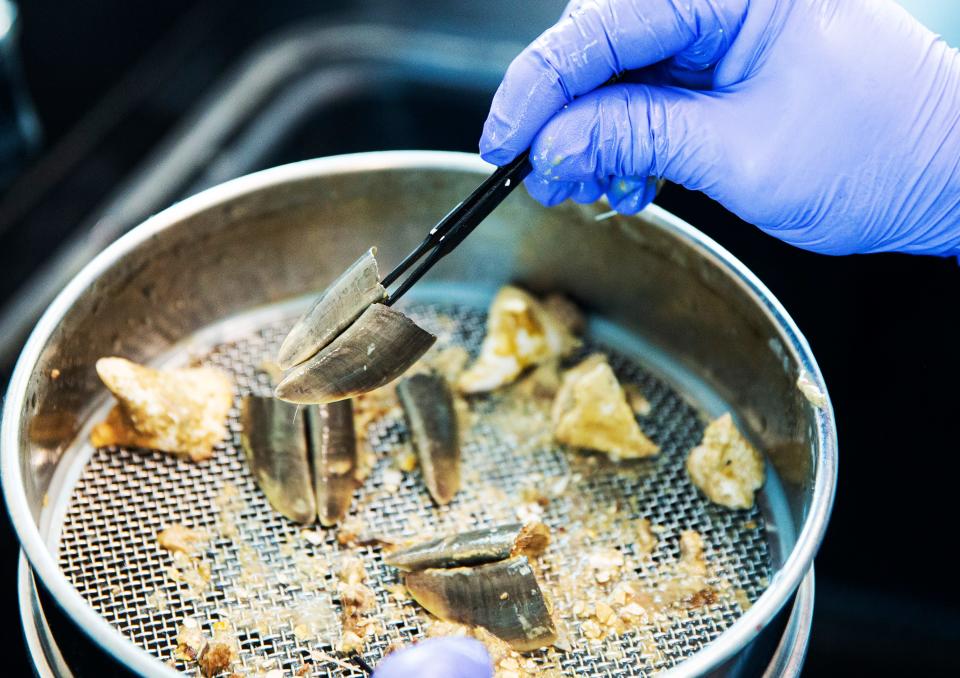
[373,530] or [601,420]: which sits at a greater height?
[601,420]

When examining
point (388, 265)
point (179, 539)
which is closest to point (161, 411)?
point (179, 539)

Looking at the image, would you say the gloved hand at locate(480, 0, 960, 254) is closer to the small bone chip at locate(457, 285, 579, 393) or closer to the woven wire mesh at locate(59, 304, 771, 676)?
the small bone chip at locate(457, 285, 579, 393)

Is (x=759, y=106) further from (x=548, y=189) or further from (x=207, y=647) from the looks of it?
(x=207, y=647)

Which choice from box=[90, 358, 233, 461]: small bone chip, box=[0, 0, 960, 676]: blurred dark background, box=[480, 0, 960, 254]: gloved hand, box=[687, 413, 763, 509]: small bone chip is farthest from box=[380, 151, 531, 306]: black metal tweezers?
box=[0, 0, 960, 676]: blurred dark background

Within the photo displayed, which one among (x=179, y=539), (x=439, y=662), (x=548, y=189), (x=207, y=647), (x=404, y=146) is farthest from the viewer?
(x=404, y=146)

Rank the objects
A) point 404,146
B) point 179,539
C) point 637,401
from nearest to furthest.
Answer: point 179,539 < point 637,401 < point 404,146

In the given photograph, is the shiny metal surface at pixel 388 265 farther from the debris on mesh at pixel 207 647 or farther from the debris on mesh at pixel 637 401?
the debris on mesh at pixel 207 647
